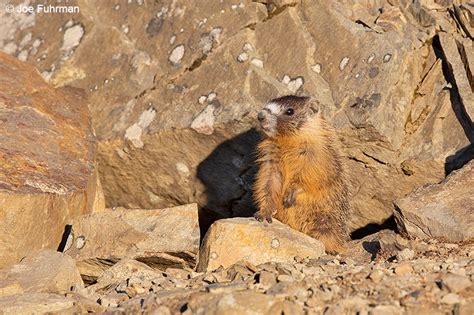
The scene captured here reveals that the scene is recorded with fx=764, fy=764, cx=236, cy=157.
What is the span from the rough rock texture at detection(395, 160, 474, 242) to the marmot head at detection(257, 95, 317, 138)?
1889 mm

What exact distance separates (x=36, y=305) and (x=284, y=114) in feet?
14.8

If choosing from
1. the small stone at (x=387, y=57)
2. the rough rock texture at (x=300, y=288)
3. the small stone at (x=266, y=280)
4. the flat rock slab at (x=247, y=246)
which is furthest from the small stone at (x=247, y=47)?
the small stone at (x=266, y=280)

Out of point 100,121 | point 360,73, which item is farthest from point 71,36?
point 360,73

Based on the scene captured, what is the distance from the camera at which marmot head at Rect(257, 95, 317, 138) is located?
34.1 ft

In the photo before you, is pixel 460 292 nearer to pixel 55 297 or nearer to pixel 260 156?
pixel 55 297

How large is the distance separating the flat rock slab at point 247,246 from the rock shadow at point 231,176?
2417 millimetres

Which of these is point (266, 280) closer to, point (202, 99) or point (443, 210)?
point (443, 210)

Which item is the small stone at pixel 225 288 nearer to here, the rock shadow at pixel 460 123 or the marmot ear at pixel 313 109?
the marmot ear at pixel 313 109

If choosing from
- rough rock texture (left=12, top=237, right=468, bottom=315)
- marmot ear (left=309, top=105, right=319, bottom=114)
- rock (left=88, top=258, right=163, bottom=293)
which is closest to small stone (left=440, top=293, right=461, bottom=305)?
rough rock texture (left=12, top=237, right=468, bottom=315)

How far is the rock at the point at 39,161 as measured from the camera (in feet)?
30.3

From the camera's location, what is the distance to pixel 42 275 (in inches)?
329

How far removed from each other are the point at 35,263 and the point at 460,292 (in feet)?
15.6

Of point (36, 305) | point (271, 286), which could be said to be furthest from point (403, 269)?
point (36, 305)

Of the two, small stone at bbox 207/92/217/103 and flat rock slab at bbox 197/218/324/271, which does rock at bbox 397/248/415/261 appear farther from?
small stone at bbox 207/92/217/103
